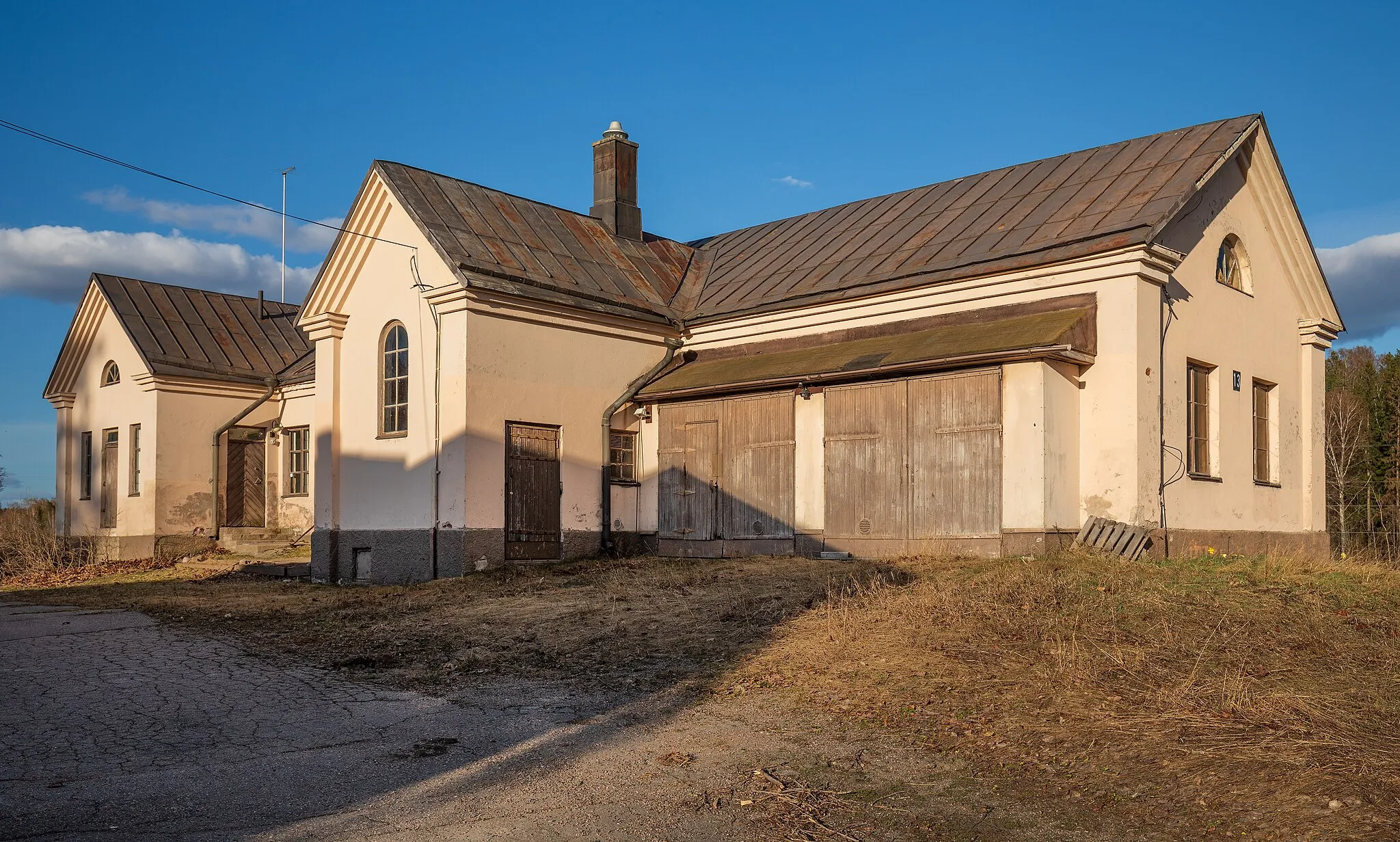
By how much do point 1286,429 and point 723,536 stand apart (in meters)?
9.21

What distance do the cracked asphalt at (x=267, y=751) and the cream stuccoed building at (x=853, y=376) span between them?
733 centimetres

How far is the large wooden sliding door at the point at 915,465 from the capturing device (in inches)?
575

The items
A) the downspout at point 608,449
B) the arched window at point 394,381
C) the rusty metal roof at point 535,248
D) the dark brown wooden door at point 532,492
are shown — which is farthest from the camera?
the downspout at point 608,449

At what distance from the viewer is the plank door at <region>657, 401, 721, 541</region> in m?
17.9

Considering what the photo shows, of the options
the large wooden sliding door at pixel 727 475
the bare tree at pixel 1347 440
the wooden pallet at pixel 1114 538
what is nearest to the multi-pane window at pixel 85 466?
the large wooden sliding door at pixel 727 475

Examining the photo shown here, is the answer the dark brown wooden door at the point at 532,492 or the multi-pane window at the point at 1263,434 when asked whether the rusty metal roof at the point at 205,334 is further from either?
the multi-pane window at the point at 1263,434

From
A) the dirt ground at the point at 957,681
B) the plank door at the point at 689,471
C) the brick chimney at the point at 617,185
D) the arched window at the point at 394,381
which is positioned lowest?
the dirt ground at the point at 957,681

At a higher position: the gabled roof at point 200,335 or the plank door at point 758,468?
the gabled roof at point 200,335

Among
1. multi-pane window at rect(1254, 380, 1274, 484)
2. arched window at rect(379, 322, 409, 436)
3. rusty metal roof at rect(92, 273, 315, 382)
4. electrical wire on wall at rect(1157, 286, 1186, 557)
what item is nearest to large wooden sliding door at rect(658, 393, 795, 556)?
arched window at rect(379, 322, 409, 436)

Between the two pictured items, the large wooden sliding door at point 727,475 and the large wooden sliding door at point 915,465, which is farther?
the large wooden sliding door at point 727,475

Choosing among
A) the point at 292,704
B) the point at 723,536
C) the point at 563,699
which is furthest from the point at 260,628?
the point at 723,536

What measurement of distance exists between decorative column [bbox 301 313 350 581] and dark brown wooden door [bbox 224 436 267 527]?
7042 mm

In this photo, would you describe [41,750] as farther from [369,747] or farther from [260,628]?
[260,628]

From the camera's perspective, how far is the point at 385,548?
17.4m
